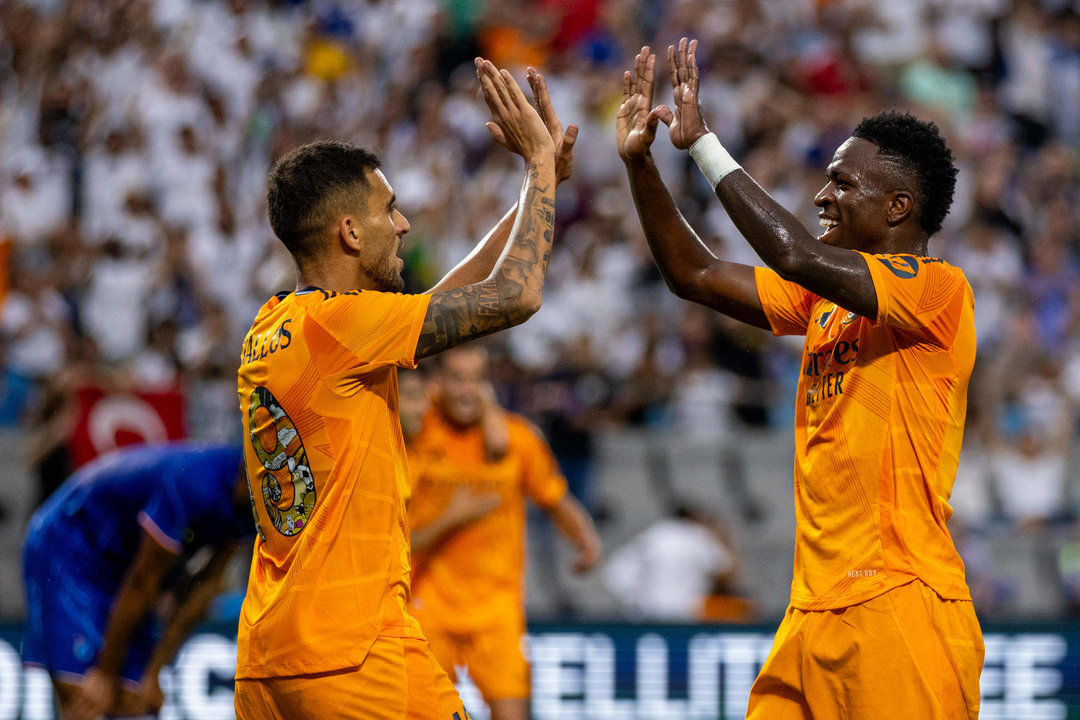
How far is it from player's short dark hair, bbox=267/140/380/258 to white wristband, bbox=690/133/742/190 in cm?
106

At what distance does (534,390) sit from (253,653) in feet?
24.0

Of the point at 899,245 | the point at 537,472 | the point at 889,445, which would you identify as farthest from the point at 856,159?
the point at 537,472

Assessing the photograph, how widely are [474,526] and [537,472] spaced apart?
0.55 m

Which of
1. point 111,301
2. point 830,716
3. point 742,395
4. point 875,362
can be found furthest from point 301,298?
point 111,301

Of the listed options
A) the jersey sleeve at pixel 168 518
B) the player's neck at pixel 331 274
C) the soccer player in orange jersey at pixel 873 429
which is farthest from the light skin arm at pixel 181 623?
the soccer player in orange jersey at pixel 873 429

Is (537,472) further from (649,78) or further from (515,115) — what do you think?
(515,115)

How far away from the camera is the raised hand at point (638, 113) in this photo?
4398 millimetres

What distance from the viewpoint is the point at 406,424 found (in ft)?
21.7

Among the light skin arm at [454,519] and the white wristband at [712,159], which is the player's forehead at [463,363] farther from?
the white wristband at [712,159]

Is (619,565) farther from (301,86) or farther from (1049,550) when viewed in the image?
(301,86)

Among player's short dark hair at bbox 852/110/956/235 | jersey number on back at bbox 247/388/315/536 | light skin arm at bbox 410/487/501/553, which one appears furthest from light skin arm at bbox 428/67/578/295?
light skin arm at bbox 410/487/501/553

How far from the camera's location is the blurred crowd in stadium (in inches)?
427

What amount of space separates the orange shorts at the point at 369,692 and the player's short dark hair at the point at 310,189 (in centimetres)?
113

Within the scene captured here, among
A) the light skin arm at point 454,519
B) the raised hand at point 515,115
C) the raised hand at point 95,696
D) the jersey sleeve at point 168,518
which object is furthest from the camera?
the light skin arm at point 454,519
